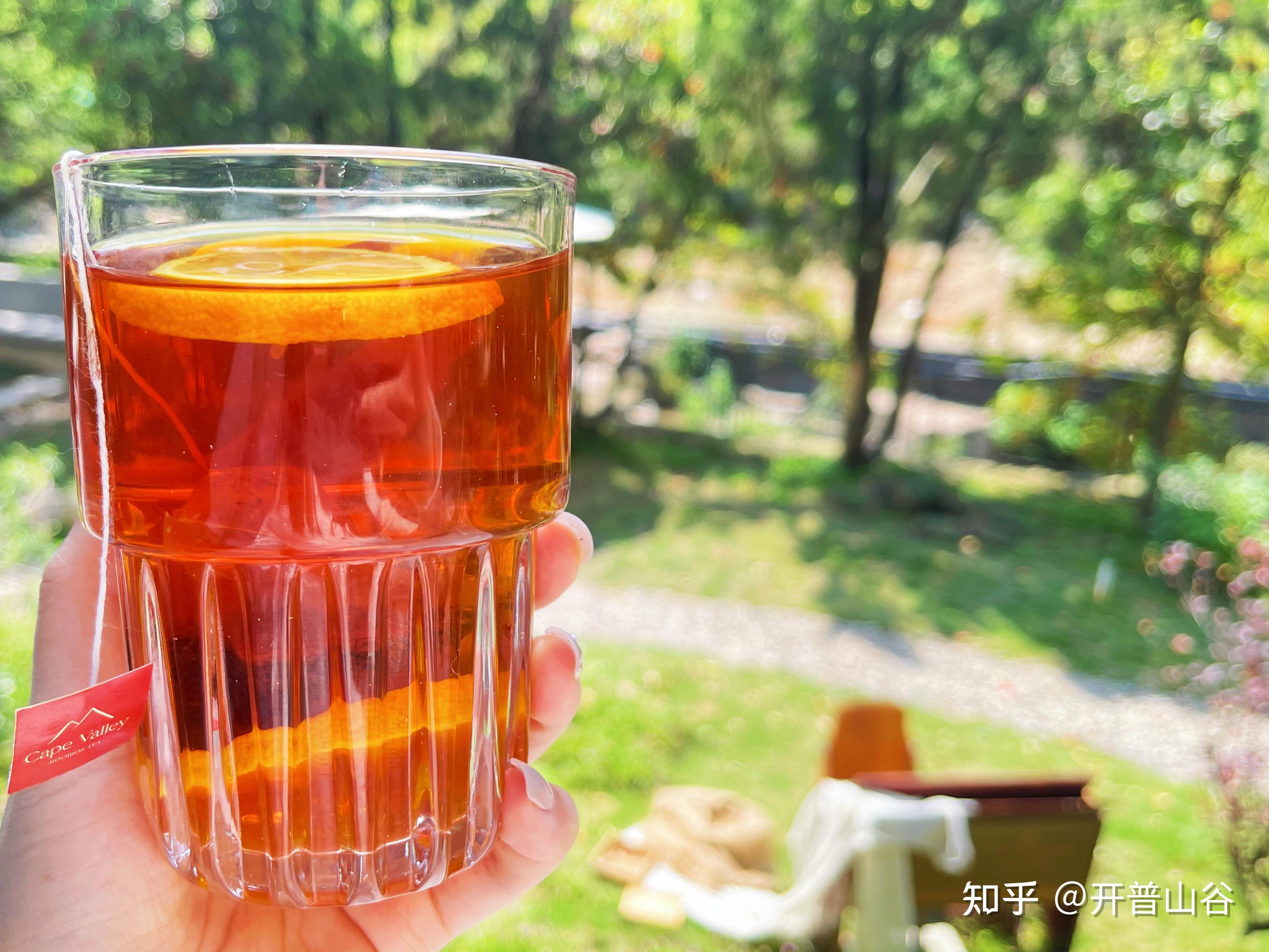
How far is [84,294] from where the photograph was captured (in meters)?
1.05

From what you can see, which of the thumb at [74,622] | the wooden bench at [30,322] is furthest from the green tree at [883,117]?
the thumb at [74,622]

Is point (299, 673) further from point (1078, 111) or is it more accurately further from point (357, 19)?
point (1078, 111)

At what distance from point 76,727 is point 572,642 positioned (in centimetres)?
73

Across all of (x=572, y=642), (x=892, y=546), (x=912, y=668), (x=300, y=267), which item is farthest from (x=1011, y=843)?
(x=892, y=546)

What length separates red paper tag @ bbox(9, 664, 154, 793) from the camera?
3.32ft

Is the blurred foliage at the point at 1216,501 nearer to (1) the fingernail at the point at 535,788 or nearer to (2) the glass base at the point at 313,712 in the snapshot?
(1) the fingernail at the point at 535,788

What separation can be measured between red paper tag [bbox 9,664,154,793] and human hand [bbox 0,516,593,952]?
0.15 metres

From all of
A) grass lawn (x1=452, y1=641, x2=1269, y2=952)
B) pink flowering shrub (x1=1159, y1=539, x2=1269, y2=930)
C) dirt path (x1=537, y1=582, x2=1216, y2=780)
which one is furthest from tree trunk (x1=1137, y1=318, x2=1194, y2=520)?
grass lawn (x1=452, y1=641, x2=1269, y2=952)

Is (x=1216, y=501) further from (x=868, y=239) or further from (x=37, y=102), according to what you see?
(x=37, y=102)

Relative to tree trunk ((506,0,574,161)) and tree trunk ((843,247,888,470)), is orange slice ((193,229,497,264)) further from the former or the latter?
tree trunk ((843,247,888,470))

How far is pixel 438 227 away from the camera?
1.06 m

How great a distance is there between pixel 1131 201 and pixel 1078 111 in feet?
3.46

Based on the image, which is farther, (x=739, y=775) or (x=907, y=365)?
(x=907, y=365)

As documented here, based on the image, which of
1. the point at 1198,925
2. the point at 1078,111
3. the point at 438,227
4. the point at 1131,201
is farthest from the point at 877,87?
the point at 438,227
